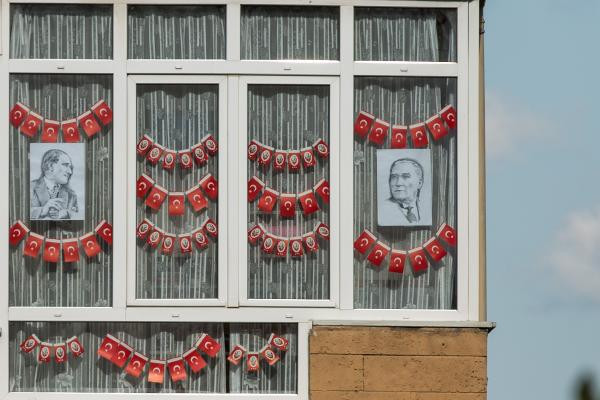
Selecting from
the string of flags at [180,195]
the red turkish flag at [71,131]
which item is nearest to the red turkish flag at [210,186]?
the string of flags at [180,195]

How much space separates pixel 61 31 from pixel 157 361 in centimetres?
289

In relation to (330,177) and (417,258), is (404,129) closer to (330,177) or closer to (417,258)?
(330,177)

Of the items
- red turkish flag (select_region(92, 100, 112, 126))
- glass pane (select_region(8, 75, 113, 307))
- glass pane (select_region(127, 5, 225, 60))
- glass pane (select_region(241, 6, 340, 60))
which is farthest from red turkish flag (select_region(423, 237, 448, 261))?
red turkish flag (select_region(92, 100, 112, 126))

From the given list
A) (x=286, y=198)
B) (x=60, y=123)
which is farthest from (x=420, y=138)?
(x=60, y=123)

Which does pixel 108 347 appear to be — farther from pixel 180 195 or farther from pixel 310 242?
pixel 310 242

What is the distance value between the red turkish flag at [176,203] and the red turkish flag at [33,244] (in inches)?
44.4

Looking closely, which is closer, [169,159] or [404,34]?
[169,159]

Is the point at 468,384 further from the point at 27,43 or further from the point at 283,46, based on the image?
the point at 27,43

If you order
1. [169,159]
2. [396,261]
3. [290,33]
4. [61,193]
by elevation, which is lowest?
[396,261]

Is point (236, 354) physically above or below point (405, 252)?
below

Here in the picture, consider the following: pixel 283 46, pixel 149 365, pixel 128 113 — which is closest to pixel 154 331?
pixel 149 365

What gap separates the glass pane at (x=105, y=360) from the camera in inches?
343

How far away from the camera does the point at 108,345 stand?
8.72m

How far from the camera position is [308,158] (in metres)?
8.65
